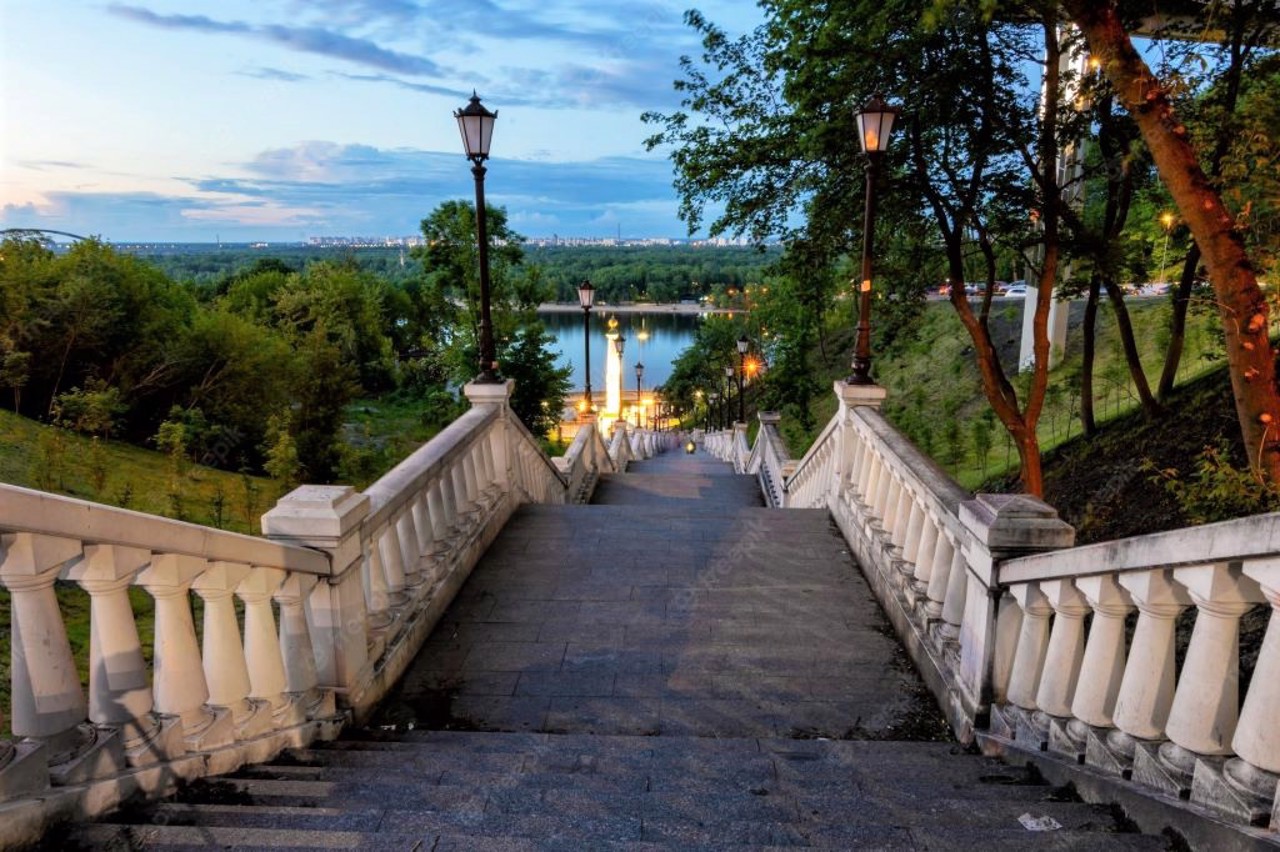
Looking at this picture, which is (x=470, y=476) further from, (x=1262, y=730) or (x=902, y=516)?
(x=1262, y=730)

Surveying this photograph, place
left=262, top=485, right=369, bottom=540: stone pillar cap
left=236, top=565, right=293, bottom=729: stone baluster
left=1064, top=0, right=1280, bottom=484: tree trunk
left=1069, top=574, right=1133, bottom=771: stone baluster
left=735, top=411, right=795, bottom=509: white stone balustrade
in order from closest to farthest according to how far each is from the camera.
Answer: left=1069, top=574, right=1133, bottom=771: stone baluster → left=236, top=565, right=293, bottom=729: stone baluster → left=262, top=485, right=369, bottom=540: stone pillar cap → left=1064, top=0, right=1280, bottom=484: tree trunk → left=735, top=411, right=795, bottom=509: white stone balustrade

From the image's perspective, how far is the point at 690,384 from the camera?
260 ft

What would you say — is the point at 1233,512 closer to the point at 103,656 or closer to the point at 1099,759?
the point at 1099,759

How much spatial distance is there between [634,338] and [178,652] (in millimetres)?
161475

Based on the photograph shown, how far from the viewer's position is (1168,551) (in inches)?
99.3

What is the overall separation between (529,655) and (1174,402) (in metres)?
11.9

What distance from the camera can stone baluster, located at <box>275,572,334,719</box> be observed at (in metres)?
3.71

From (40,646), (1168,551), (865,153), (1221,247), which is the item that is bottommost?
(40,646)

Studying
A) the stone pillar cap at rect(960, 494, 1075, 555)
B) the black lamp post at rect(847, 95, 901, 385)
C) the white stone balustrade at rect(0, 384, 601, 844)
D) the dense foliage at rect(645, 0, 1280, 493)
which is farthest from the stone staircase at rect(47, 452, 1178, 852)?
the dense foliage at rect(645, 0, 1280, 493)

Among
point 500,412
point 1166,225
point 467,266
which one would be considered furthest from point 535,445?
point 467,266

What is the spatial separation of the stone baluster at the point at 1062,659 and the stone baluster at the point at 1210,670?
70 centimetres

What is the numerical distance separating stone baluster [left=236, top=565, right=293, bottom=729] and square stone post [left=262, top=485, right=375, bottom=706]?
34 cm

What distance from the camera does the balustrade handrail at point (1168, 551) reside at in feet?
6.97

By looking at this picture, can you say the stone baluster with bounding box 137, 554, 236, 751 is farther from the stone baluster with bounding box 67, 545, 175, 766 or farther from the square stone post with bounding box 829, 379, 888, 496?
the square stone post with bounding box 829, 379, 888, 496
